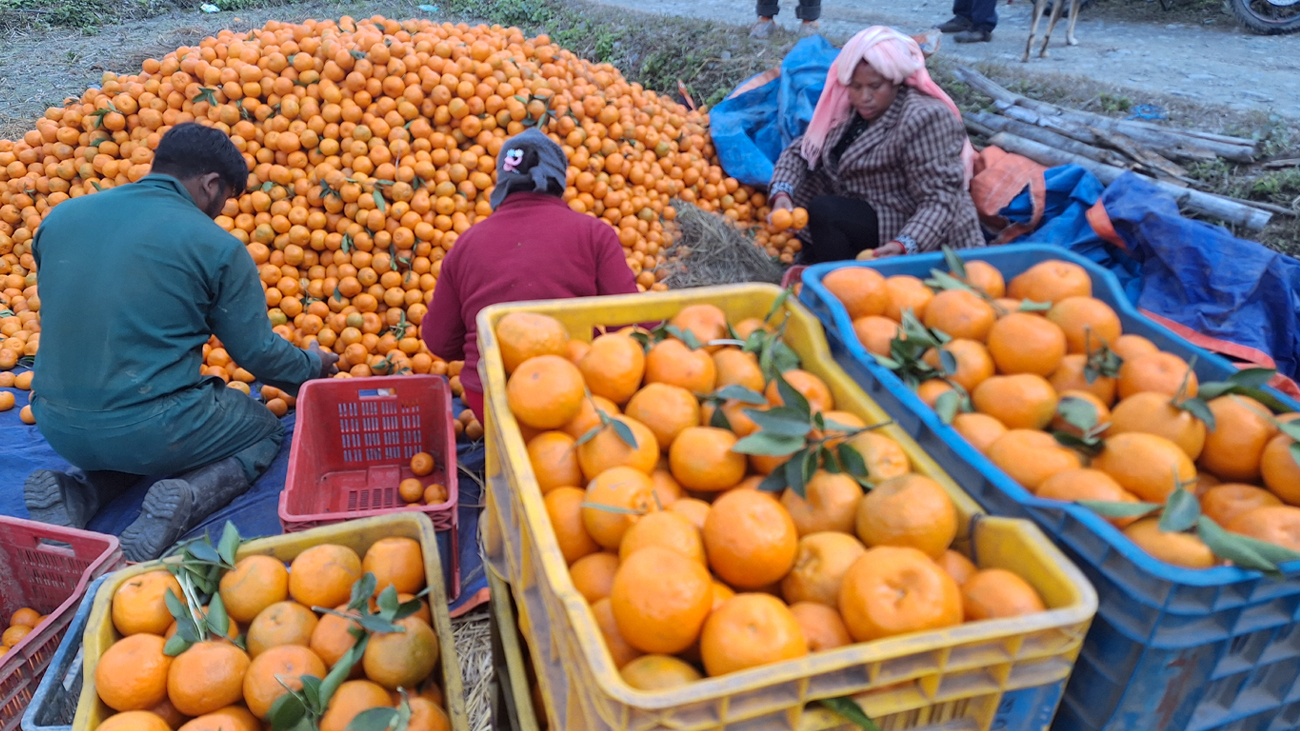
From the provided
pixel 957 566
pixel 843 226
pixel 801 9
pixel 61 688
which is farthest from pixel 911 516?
pixel 801 9

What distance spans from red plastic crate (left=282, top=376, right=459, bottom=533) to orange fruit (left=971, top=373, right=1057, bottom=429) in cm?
214

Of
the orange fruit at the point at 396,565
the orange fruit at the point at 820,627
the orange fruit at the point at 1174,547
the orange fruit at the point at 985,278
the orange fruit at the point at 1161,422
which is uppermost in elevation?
the orange fruit at the point at 985,278

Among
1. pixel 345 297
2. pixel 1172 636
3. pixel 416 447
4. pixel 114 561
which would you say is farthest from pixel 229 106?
pixel 1172 636

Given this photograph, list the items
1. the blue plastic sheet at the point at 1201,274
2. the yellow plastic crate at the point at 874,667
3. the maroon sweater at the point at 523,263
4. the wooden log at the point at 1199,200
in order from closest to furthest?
1. the yellow plastic crate at the point at 874,667
2. the maroon sweater at the point at 523,263
3. the blue plastic sheet at the point at 1201,274
4. the wooden log at the point at 1199,200

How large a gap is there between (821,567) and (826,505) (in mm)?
135

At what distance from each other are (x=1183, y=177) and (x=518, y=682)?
15.8 feet

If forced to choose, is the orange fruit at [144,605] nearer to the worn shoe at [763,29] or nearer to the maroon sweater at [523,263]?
the maroon sweater at [523,263]

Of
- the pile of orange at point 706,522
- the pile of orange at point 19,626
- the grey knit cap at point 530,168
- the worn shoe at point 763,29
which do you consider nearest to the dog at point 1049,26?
the worn shoe at point 763,29

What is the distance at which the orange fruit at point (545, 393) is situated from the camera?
1.49 m

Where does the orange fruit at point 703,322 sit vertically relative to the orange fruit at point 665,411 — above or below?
above

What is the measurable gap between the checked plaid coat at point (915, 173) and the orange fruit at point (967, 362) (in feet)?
9.27

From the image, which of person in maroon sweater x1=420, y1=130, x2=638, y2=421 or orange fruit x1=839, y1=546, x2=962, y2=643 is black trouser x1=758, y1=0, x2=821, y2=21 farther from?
orange fruit x1=839, y1=546, x2=962, y2=643

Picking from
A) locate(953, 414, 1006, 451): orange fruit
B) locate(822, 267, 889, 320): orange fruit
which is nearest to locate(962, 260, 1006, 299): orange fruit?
locate(822, 267, 889, 320): orange fruit

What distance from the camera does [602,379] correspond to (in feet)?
5.37
